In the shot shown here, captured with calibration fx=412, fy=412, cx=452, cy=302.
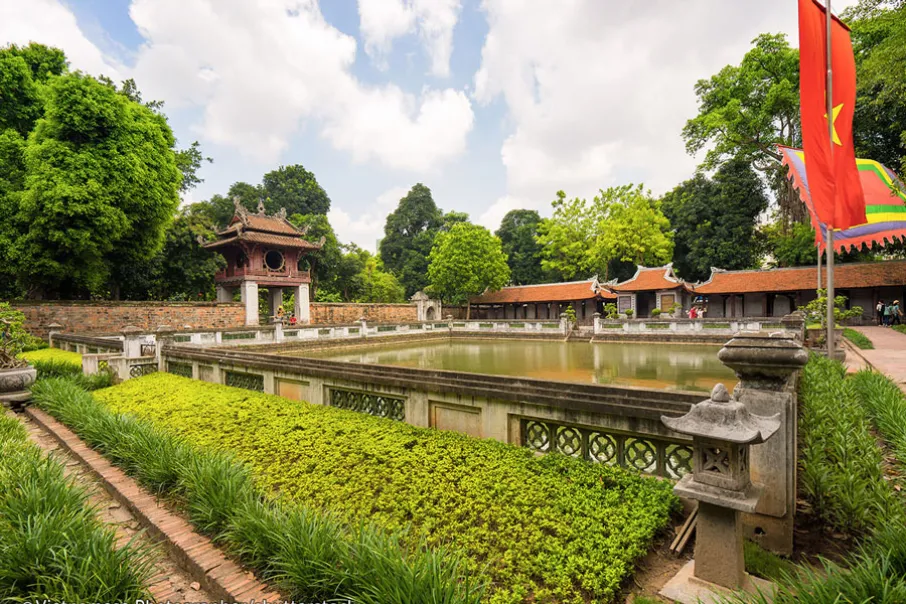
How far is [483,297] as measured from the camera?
4084cm

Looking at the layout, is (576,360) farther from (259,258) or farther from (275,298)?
(275,298)

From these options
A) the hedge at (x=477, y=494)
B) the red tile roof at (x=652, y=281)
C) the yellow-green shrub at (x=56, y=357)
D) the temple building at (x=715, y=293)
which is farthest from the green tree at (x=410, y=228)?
the hedge at (x=477, y=494)

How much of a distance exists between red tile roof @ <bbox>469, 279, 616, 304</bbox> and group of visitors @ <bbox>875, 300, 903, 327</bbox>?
15.5 m

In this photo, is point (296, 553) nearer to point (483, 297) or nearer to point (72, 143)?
point (72, 143)

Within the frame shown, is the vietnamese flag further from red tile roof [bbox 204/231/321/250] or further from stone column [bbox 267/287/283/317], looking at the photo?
stone column [bbox 267/287/283/317]

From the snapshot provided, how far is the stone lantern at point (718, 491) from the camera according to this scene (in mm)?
2393

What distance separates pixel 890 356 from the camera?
12000mm

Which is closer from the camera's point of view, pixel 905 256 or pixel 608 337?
pixel 608 337

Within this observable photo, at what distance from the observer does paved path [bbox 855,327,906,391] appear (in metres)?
9.23

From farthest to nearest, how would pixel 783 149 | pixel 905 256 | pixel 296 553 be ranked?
pixel 905 256, pixel 783 149, pixel 296 553

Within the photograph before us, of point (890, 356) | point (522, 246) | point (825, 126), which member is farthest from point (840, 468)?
point (522, 246)

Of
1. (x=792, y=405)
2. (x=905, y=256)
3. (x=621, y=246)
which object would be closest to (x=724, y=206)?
(x=621, y=246)

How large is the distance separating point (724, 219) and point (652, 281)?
30.1 ft

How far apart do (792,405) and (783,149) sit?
1026 centimetres
